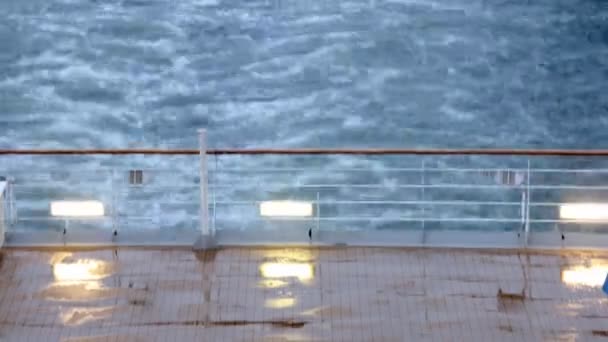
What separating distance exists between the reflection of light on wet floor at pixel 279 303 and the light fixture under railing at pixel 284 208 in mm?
639

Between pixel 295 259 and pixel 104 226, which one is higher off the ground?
pixel 104 226

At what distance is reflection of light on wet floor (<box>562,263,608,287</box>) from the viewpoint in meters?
4.46

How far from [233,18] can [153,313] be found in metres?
11.0

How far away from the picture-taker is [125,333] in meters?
4.01

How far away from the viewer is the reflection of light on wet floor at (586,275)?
4457mm

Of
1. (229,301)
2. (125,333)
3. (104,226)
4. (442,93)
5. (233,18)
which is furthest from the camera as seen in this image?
(233,18)

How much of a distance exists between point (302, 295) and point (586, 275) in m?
1.23

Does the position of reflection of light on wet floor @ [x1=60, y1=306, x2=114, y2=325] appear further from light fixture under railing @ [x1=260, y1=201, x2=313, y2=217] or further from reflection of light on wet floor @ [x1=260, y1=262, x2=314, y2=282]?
light fixture under railing @ [x1=260, y1=201, x2=313, y2=217]

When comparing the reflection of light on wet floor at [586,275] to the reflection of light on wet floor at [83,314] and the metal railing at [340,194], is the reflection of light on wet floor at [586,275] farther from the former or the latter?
the metal railing at [340,194]

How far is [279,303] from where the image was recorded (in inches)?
167

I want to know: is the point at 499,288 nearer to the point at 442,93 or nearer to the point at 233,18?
the point at 442,93

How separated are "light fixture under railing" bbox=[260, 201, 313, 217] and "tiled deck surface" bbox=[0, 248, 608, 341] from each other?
0.17 meters

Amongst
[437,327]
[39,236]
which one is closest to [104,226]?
[39,236]

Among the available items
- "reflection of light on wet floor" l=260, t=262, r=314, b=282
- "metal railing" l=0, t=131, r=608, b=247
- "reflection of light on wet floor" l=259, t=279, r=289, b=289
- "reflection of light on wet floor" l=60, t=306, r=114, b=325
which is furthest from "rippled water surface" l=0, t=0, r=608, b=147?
"reflection of light on wet floor" l=60, t=306, r=114, b=325
